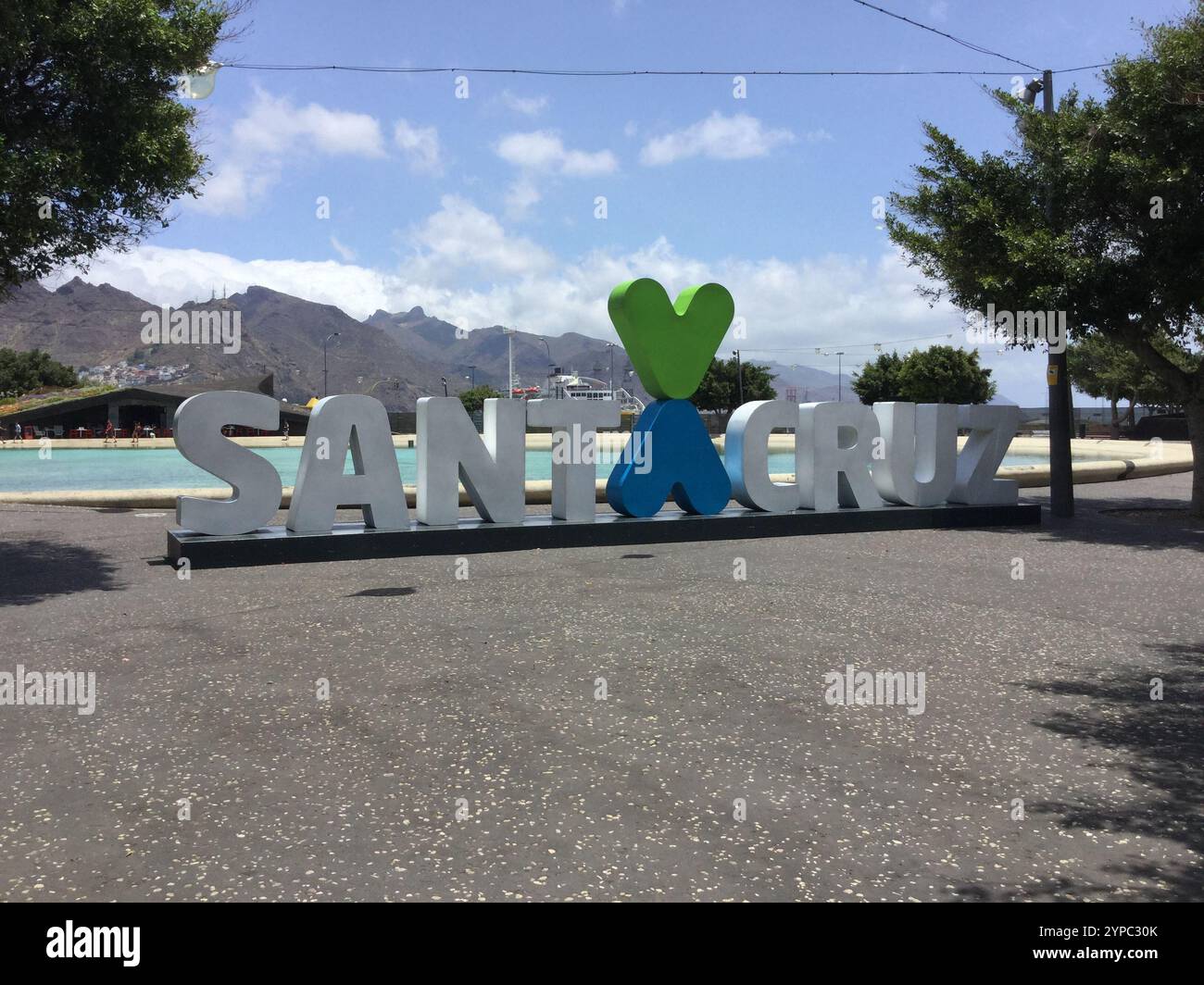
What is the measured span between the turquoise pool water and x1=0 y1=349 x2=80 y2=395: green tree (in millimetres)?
57573

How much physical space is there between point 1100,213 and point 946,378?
228 ft

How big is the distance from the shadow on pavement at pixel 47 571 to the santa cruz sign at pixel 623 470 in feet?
3.54

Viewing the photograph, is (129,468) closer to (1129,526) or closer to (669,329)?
(669,329)

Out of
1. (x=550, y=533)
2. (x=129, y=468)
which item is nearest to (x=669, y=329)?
(x=550, y=533)

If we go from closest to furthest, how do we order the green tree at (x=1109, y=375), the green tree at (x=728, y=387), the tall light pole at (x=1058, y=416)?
the tall light pole at (x=1058, y=416) < the green tree at (x=1109, y=375) < the green tree at (x=728, y=387)

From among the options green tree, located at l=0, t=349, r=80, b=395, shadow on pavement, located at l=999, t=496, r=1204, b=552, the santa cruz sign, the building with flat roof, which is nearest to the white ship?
the building with flat roof

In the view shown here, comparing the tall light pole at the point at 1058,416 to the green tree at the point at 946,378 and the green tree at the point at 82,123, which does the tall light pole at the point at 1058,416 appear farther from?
the green tree at the point at 946,378

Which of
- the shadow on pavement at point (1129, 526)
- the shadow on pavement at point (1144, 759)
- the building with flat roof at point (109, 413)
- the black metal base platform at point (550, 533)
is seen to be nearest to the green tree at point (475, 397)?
the building with flat roof at point (109, 413)

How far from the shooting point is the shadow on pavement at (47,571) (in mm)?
10641

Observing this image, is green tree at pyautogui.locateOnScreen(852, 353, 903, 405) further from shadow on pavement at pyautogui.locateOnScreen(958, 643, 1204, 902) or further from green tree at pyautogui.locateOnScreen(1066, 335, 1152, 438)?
shadow on pavement at pyautogui.locateOnScreen(958, 643, 1204, 902)

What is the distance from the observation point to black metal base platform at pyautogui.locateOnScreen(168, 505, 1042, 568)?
41.2ft

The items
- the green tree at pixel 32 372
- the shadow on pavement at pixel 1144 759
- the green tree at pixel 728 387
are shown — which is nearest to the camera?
the shadow on pavement at pixel 1144 759
